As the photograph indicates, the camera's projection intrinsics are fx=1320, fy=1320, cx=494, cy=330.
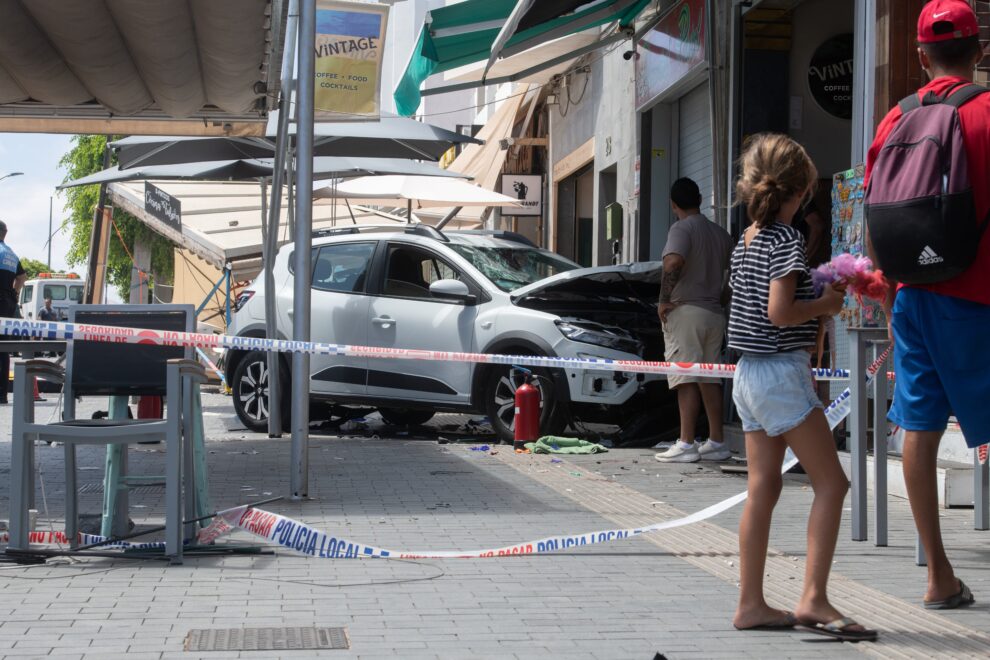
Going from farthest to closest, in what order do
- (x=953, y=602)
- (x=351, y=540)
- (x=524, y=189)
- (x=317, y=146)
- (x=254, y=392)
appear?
(x=524, y=189) → (x=317, y=146) → (x=254, y=392) → (x=351, y=540) → (x=953, y=602)

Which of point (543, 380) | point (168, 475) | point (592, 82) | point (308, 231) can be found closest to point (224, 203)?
point (592, 82)

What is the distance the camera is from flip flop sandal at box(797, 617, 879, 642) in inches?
173

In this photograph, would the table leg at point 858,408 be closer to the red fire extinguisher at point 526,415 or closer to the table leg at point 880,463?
the table leg at point 880,463

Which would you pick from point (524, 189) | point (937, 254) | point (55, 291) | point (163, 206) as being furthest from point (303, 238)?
point (55, 291)

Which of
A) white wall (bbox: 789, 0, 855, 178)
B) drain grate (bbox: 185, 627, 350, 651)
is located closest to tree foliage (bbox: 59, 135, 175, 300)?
white wall (bbox: 789, 0, 855, 178)

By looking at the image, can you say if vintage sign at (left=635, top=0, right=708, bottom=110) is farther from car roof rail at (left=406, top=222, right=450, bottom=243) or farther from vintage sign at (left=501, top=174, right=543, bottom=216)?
vintage sign at (left=501, top=174, right=543, bottom=216)

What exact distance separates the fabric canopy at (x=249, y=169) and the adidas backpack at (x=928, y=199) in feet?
37.3

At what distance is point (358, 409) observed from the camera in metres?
14.4

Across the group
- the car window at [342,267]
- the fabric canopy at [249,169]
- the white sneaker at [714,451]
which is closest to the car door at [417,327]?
the car window at [342,267]

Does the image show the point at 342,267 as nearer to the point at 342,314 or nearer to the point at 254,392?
the point at 342,314

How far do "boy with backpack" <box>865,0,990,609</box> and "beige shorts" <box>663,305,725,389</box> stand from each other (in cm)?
509

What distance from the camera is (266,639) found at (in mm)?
4367

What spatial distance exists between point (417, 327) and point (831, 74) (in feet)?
15.2

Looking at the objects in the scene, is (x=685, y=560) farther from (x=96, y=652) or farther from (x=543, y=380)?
(x=543, y=380)
